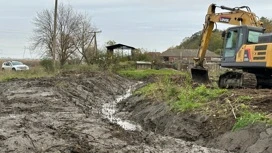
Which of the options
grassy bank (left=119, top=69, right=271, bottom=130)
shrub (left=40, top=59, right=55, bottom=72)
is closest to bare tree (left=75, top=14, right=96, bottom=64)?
shrub (left=40, top=59, right=55, bottom=72)

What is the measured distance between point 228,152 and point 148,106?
715cm

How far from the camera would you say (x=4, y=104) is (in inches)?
575

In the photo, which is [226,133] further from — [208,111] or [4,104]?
[4,104]

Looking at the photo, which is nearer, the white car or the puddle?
the puddle

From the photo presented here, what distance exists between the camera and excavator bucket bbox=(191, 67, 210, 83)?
20891 millimetres

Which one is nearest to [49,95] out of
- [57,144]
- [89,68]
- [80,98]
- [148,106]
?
[80,98]

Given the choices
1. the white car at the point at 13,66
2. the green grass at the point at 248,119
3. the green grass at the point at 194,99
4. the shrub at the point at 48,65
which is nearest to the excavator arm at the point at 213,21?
the green grass at the point at 194,99

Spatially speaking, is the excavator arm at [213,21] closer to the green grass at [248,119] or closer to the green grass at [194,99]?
the green grass at [194,99]

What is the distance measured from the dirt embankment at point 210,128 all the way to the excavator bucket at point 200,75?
5680 mm

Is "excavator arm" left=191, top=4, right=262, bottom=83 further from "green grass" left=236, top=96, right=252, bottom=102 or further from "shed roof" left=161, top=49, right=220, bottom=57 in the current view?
"shed roof" left=161, top=49, right=220, bottom=57

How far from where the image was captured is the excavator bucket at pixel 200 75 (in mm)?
20891

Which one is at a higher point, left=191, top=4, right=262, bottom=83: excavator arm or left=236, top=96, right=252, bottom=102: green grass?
left=191, top=4, right=262, bottom=83: excavator arm

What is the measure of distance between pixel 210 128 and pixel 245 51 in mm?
7570

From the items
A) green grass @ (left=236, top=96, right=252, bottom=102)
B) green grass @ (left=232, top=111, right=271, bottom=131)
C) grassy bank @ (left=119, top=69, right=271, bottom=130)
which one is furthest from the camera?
green grass @ (left=236, top=96, right=252, bottom=102)
